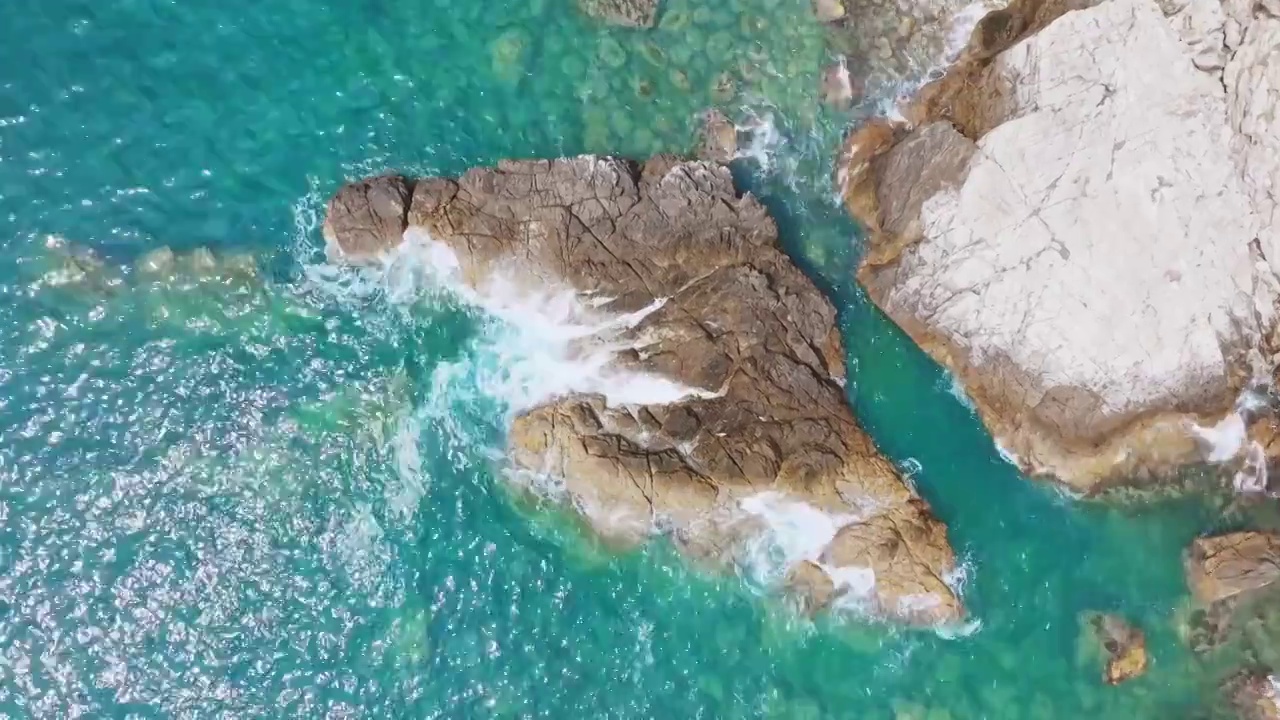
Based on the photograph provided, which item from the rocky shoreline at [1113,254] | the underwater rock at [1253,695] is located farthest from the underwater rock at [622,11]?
the underwater rock at [1253,695]

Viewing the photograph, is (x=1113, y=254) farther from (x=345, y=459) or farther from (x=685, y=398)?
(x=345, y=459)

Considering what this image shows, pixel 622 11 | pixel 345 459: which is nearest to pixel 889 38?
pixel 622 11

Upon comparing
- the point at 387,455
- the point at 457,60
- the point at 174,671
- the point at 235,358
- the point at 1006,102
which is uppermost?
the point at 457,60

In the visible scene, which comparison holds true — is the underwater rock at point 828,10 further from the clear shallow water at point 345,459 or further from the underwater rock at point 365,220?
the underwater rock at point 365,220

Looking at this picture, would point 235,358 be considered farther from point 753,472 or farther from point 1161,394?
point 1161,394

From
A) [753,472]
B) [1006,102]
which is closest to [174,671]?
[753,472]

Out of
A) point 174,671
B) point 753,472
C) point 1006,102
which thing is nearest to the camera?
point 174,671
